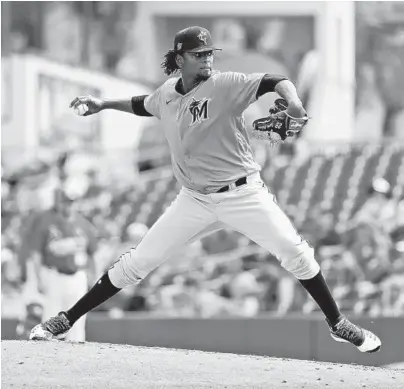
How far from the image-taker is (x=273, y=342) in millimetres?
9625

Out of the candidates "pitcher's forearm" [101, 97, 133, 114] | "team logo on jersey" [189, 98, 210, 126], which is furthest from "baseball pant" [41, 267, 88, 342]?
"team logo on jersey" [189, 98, 210, 126]

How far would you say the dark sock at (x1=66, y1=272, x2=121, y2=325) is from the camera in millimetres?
6004

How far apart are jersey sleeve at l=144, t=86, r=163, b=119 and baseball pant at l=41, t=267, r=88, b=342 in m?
2.74

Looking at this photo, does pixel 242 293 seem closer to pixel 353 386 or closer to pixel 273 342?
pixel 273 342

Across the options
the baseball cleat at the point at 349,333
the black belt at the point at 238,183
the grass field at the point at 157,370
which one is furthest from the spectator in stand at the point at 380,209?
the black belt at the point at 238,183

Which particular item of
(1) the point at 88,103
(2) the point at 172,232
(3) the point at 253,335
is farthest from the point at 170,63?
(3) the point at 253,335

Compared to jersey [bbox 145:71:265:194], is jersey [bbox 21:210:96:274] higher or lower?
lower

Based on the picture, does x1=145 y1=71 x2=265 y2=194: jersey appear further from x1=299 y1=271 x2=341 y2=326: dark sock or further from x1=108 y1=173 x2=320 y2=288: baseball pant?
x1=299 y1=271 x2=341 y2=326: dark sock

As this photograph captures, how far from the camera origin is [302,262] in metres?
5.68

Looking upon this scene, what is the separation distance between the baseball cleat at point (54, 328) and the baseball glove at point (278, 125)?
4.88 feet

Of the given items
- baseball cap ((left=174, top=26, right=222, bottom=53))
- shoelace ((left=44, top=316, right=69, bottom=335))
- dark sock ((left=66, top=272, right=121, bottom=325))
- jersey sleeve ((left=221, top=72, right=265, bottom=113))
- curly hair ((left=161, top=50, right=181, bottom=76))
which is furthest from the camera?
shoelace ((left=44, top=316, right=69, bottom=335))

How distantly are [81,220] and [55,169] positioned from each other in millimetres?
9036

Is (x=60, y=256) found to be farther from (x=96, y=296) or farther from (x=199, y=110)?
(x=199, y=110)

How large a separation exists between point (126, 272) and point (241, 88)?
1.14 m
